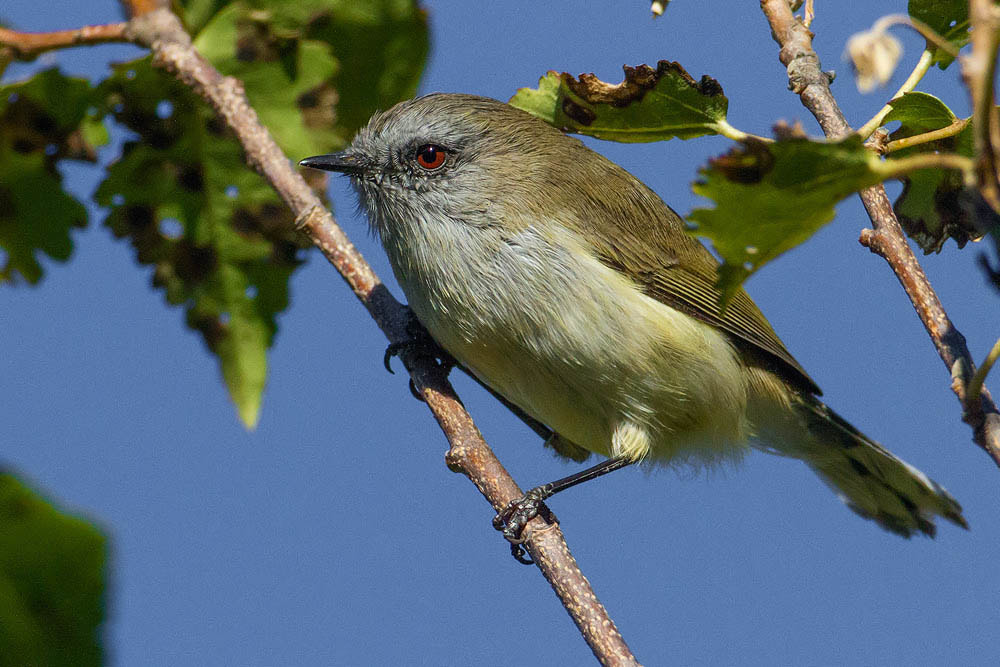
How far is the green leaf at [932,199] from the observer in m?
2.87

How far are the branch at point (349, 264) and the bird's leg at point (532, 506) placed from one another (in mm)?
74

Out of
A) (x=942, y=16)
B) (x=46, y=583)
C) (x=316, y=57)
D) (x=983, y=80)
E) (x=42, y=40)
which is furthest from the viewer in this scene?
(x=316, y=57)

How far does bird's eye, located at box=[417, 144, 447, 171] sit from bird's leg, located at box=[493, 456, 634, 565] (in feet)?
4.70

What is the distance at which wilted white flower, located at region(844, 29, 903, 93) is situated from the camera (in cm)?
184

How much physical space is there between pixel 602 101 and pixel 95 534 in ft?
7.82

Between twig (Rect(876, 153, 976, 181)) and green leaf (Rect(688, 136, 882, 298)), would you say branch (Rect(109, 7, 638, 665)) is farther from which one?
twig (Rect(876, 153, 976, 181))

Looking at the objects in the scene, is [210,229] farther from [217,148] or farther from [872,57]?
[872,57]

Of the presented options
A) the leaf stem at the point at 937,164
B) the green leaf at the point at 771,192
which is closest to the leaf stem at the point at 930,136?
the green leaf at the point at 771,192

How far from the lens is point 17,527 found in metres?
1.16

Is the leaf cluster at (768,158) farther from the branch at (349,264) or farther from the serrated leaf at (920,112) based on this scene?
the branch at (349,264)

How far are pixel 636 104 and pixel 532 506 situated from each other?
1.39 metres

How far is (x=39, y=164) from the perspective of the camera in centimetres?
281

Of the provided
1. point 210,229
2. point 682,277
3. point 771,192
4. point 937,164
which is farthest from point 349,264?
point 937,164

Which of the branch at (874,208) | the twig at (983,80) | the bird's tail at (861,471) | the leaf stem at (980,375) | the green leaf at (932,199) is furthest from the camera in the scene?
the bird's tail at (861,471)
